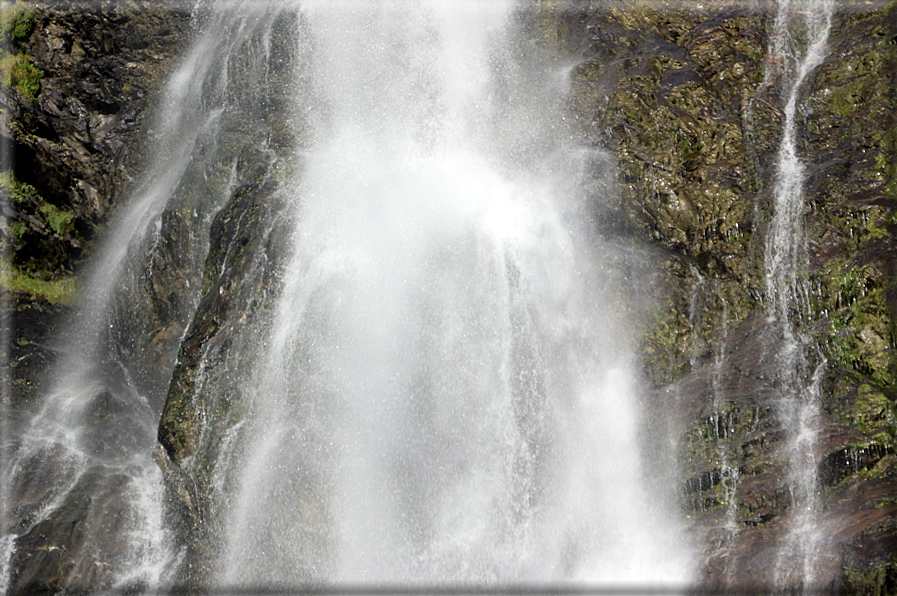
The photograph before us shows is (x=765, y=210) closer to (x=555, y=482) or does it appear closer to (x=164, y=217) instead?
(x=555, y=482)

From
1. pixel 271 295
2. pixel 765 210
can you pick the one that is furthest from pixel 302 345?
pixel 765 210

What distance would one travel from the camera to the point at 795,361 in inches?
270

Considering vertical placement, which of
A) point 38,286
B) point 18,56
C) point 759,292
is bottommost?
point 759,292

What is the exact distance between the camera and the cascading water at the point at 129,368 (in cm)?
762

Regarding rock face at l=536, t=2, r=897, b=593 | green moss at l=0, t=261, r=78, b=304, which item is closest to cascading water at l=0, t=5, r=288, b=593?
green moss at l=0, t=261, r=78, b=304

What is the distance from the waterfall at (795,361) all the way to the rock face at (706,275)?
73 millimetres

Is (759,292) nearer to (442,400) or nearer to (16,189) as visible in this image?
(442,400)

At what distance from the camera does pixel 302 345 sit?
6930 mm

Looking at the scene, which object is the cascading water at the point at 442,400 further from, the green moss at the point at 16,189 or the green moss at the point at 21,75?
the green moss at the point at 21,75

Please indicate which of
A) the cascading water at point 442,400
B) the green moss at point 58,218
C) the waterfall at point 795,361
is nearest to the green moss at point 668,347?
the cascading water at point 442,400

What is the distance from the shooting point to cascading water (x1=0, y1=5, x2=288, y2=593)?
762cm

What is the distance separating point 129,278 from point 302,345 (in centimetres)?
364

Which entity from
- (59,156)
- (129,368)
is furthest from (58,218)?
(129,368)

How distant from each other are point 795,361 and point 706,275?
1.36 m
